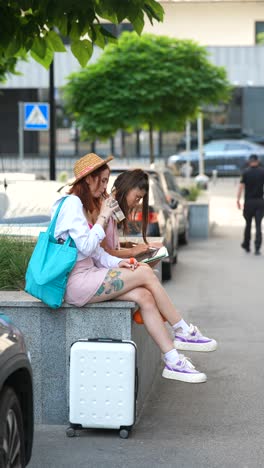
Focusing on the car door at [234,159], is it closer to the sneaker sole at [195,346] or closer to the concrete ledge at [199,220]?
the concrete ledge at [199,220]

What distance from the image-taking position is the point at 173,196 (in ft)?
67.3

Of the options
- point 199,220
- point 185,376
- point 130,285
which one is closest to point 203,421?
point 185,376

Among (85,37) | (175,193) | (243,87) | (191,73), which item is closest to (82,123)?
(191,73)

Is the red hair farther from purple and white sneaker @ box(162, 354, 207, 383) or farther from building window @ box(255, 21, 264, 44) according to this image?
building window @ box(255, 21, 264, 44)

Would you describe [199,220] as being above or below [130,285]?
below

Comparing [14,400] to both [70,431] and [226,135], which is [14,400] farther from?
[226,135]

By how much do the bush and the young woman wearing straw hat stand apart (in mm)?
694

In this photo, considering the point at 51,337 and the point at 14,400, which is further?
the point at 51,337

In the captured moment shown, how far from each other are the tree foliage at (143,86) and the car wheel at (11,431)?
19982mm

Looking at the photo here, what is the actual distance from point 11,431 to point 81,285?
213cm

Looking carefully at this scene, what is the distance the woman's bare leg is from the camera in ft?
23.7

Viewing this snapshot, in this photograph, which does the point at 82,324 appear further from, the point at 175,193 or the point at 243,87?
the point at 243,87

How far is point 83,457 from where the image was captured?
6.65 m

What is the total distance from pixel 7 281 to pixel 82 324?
96cm
